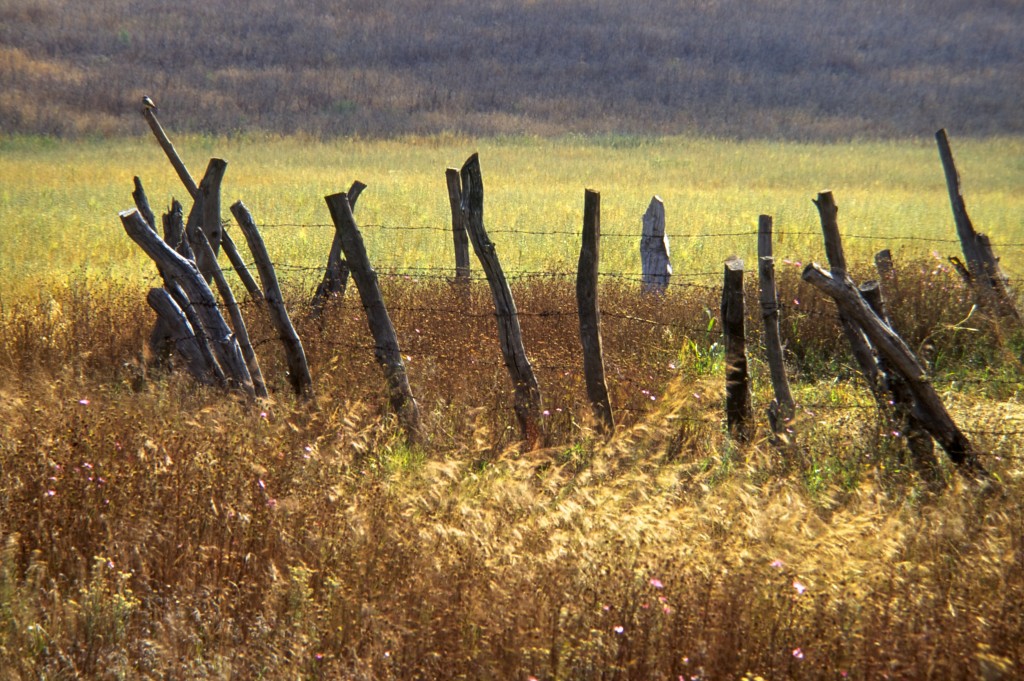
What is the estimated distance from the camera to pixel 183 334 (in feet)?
18.5

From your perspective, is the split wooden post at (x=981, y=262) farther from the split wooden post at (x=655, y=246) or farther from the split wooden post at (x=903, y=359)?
the split wooden post at (x=903, y=359)

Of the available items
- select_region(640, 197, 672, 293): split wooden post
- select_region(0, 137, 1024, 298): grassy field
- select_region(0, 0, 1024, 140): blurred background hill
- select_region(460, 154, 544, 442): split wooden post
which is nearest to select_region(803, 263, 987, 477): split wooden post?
select_region(460, 154, 544, 442): split wooden post

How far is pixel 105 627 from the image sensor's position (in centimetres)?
307

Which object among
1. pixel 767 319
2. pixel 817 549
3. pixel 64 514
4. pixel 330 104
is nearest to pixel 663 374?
pixel 767 319

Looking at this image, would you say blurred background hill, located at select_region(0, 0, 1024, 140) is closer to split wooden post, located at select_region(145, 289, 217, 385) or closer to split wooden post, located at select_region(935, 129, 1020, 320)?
split wooden post, located at select_region(935, 129, 1020, 320)

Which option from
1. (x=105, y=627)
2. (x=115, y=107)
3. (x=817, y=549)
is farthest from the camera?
(x=115, y=107)

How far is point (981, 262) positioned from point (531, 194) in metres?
11.9

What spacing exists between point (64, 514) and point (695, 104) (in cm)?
4158

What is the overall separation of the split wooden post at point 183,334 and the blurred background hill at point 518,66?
29517 millimetres

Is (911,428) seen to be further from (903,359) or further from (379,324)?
(379,324)

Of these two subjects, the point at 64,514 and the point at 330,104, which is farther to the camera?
the point at 330,104

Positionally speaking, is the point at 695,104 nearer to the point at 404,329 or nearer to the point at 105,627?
the point at 404,329

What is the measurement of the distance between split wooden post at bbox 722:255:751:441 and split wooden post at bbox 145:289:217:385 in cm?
299

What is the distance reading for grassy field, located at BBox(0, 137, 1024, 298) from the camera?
39.4 ft
